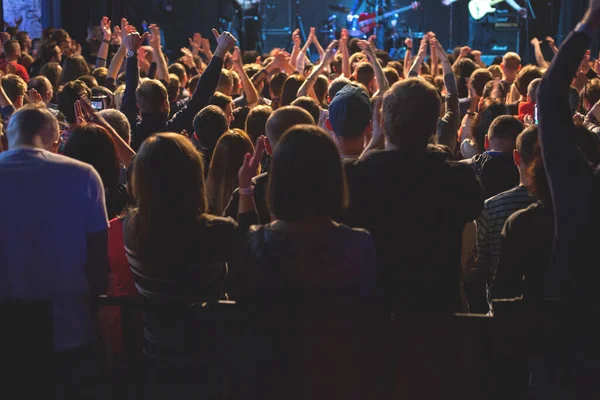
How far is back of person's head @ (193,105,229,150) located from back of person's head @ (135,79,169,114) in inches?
30.2

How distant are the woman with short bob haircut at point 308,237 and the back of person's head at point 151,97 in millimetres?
2759

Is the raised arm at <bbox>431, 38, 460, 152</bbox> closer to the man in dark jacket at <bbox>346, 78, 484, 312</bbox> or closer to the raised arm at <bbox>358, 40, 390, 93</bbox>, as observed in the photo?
the raised arm at <bbox>358, 40, 390, 93</bbox>

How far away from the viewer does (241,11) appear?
62.0ft

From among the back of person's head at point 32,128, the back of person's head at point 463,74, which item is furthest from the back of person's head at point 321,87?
the back of person's head at point 32,128

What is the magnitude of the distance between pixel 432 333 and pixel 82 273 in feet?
4.29

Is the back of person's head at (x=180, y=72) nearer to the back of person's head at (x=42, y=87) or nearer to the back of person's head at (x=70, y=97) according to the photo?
the back of person's head at (x=42, y=87)

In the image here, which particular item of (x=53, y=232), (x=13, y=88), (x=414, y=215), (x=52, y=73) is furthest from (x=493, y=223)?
(x=52, y=73)

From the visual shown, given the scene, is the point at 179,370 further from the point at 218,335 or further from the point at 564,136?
the point at 564,136

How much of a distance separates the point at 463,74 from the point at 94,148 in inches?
207

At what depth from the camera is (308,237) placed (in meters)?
2.46

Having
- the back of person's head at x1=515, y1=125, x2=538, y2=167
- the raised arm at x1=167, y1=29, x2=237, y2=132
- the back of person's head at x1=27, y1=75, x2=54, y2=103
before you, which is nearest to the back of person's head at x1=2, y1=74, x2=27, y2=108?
the back of person's head at x1=27, y1=75, x2=54, y2=103

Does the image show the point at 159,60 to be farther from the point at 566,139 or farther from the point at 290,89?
the point at 566,139

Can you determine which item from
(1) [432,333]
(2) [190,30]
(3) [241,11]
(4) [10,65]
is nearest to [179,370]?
(1) [432,333]

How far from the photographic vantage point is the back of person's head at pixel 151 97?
A: 506 centimetres
